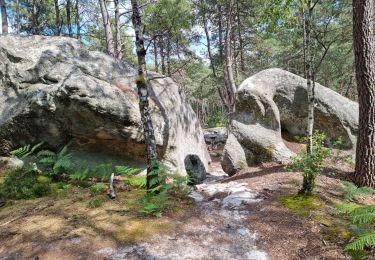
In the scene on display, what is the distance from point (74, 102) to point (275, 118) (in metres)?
6.54

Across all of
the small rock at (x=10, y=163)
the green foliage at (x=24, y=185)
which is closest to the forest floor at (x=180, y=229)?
the green foliage at (x=24, y=185)

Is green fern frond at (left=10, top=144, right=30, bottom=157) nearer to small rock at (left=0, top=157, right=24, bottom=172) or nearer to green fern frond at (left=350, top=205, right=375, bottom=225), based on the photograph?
small rock at (left=0, top=157, right=24, bottom=172)

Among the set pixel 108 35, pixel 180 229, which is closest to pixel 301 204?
pixel 180 229

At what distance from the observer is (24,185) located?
6.31 meters

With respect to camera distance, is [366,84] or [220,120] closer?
[366,84]

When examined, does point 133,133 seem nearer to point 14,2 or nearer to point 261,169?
point 261,169

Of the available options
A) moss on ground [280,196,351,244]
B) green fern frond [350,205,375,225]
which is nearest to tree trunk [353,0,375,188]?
moss on ground [280,196,351,244]

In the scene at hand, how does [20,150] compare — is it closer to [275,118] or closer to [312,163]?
[312,163]

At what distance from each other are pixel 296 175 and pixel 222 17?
1244 cm

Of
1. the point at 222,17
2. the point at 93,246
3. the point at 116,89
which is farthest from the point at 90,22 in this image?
the point at 93,246

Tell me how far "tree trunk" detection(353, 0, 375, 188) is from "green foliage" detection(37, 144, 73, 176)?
6.92 metres

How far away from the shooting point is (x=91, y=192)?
20.2ft

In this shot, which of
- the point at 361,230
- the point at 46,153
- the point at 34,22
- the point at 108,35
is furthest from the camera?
the point at 34,22

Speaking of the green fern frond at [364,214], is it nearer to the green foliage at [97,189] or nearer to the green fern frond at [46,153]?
the green foliage at [97,189]
